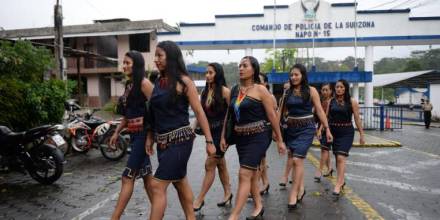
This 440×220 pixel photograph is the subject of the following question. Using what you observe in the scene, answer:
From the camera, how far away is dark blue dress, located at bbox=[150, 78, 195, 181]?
379cm

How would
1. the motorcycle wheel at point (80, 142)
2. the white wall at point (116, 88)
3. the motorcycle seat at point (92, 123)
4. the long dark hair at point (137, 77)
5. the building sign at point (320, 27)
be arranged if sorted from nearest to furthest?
the long dark hair at point (137, 77) < the motorcycle wheel at point (80, 142) < the motorcycle seat at point (92, 123) < the building sign at point (320, 27) < the white wall at point (116, 88)

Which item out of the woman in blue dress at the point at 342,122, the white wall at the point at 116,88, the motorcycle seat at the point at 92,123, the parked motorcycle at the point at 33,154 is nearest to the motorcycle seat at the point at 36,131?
the parked motorcycle at the point at 33,154

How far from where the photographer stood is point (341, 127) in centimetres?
646

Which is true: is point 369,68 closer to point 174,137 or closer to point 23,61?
point 23,61

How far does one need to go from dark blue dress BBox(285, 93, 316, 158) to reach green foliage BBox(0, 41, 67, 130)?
238 inches

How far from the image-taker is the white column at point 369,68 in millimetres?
18531

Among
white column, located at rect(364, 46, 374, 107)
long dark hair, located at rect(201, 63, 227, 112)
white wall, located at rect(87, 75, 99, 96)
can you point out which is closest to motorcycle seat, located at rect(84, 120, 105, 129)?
long dark hair, located at rect(201, 63, 227, 112)

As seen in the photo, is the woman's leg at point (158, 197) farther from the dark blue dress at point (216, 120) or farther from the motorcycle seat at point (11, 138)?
the motorcycle seat at point (11, 138)

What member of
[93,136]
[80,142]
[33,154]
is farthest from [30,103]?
[33,154]

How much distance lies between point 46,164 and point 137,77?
345 centimetres

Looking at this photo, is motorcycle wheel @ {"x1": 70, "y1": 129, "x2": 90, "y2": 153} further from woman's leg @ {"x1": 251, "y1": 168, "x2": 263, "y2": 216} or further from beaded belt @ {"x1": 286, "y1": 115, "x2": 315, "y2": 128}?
woman's leg @ {"x1": 251, "y1": 168, "x2": 263, "y2": 216}

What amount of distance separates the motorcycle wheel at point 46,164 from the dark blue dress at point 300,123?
147 inches

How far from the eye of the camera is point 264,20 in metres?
19.4

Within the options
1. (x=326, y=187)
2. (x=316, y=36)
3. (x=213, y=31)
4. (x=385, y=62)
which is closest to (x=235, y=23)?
(x=213, y=31)
